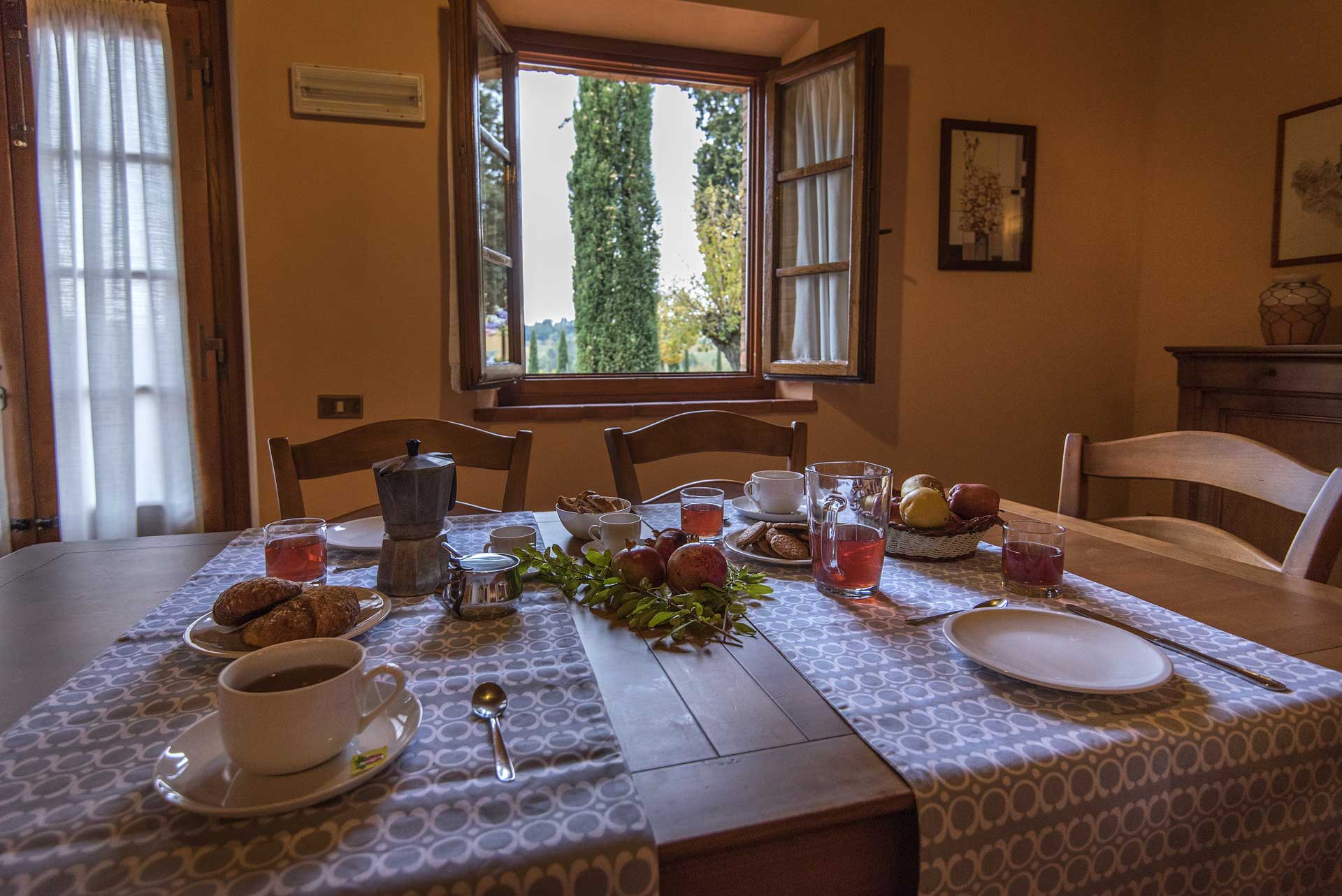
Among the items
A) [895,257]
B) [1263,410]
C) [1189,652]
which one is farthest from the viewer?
[895,257]

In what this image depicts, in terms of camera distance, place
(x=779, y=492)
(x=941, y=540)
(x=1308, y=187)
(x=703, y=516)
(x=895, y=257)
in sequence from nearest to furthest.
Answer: (x=941, y=540), (x=703, y=516), (x=779, y=492), (x=1308, y=187), (x=895, y=257)

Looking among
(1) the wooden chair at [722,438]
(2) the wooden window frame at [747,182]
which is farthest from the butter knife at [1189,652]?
(2) the wooden window frame at [747,182]

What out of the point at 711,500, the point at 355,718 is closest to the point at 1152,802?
the point at 355,718

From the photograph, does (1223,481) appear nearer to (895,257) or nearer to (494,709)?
(494,709)

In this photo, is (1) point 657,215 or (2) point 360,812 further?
(1) point 657,215

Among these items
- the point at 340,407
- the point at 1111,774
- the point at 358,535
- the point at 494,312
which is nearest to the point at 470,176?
the point at 494,312

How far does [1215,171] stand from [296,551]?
350 cm

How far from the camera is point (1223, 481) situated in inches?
50.1

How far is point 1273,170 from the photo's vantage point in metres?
2.75

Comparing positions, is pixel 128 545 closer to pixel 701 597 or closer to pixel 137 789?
pixel 137 789

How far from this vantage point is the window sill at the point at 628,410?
99.5 inches

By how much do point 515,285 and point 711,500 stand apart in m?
1.66

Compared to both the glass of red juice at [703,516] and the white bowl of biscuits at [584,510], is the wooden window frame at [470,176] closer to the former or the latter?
the white bowl of biscuits at [584,510]

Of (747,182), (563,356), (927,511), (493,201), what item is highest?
(747,182)
